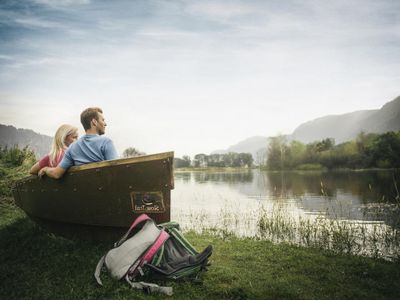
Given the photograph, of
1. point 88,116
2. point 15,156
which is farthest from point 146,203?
point 15,156

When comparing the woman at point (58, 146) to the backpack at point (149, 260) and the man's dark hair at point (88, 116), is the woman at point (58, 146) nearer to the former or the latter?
the man's dark hair at point (88, 116)

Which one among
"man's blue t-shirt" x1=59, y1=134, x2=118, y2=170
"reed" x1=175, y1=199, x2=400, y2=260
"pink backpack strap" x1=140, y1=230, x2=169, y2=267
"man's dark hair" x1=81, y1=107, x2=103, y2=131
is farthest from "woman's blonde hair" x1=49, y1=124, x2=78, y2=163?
"reed" x1=175, y1=199, x2=400, y2=260

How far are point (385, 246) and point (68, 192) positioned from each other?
7.52 m

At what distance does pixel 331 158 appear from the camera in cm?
8625

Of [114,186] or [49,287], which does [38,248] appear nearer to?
[49,287]

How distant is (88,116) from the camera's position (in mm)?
4492

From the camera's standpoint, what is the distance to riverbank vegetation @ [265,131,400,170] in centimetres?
7356

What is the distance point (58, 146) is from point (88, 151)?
1.28m

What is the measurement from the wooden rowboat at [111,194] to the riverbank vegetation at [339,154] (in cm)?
8133

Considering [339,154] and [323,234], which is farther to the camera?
[339,154]

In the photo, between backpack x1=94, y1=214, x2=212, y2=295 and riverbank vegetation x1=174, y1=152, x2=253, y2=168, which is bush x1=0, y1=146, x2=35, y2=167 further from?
riverbank vegetation x1=174, y1=152, x2=253, y2=168

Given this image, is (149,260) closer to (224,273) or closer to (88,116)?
(224,273)

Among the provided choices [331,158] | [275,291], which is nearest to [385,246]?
[275,291]

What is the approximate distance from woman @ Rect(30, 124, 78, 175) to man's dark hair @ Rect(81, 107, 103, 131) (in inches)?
47.4
